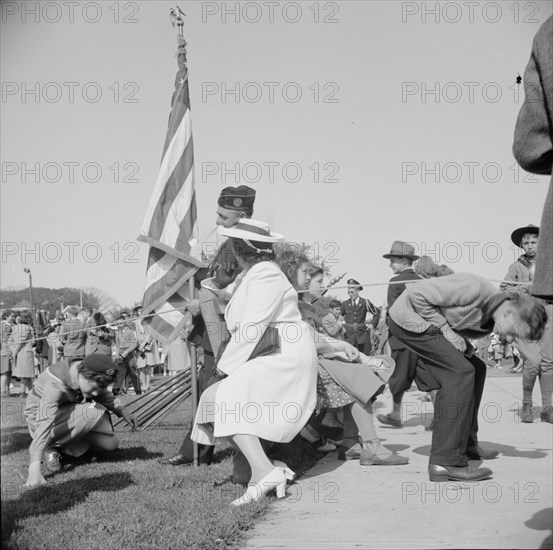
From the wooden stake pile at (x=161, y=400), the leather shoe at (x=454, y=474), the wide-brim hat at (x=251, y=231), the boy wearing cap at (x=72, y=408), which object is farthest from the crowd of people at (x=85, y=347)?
the leather shoe at (x=454, y=474)

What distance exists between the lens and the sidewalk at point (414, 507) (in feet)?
12.7

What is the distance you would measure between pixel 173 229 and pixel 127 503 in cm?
267

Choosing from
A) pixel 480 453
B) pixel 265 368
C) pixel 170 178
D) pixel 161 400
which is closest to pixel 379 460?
pixel 480 453

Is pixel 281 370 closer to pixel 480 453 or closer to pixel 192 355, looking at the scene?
pixel 192 355

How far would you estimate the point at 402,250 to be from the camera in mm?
9141

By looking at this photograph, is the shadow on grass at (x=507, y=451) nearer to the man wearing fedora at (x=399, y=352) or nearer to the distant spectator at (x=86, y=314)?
the man wearing fedora at (x=399, y=352)

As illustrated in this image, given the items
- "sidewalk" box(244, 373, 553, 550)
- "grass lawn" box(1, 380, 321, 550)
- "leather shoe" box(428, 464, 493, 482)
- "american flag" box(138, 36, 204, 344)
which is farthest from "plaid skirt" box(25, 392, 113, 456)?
"leather shoe" box(428, 464, 493, 482)

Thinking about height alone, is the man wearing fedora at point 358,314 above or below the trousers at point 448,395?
below

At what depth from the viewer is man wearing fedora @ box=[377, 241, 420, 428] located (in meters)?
8.56

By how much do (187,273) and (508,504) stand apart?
10.6ft

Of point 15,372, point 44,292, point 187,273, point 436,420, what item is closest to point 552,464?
point 436,420

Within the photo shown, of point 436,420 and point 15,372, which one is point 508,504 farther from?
point 15,372

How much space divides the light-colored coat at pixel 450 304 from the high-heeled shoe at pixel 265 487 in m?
1.54

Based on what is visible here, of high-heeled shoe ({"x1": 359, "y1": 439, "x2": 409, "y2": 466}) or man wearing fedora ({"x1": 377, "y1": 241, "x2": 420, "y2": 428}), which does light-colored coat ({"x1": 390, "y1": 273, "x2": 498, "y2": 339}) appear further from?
man wearing fedora ({"x1": 377, "y1": 241, "x2": 420, "y2": 428})
